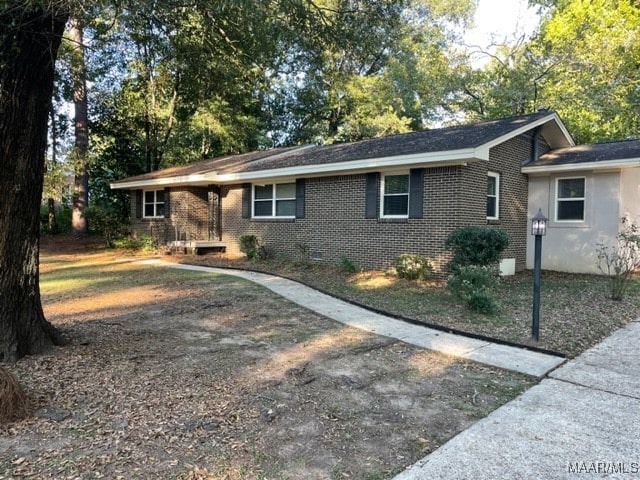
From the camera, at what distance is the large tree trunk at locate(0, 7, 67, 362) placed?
448cm

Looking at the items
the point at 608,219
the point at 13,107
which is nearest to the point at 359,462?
the point at 13,107

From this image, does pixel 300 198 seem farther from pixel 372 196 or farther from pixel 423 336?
pixel 423 336

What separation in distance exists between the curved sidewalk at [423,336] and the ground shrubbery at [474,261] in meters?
1.27

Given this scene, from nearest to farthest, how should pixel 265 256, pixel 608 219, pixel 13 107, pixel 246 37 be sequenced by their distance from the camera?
1. pixel 13 107
2. pixel 246 37
3. pixel 608 219
4. pixel 265 256

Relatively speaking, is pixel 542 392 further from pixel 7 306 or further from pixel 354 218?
pixel 354 218

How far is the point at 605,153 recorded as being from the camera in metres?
11.4

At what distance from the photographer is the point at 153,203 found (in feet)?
60.3

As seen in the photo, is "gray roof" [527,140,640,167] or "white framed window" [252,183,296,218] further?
"white framed window" [252,183,296,218]

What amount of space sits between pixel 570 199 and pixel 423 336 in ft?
26.3

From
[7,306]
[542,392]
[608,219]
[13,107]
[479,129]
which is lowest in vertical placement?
[542,392]

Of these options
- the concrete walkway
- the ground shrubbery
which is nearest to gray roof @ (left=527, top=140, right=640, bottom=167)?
the ground shrubbery

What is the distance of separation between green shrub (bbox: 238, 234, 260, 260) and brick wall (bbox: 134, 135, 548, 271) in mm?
321

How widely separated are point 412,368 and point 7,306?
13.7ft

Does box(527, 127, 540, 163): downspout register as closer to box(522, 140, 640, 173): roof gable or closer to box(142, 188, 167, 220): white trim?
box(522, 140, 640, 173): roof gable
